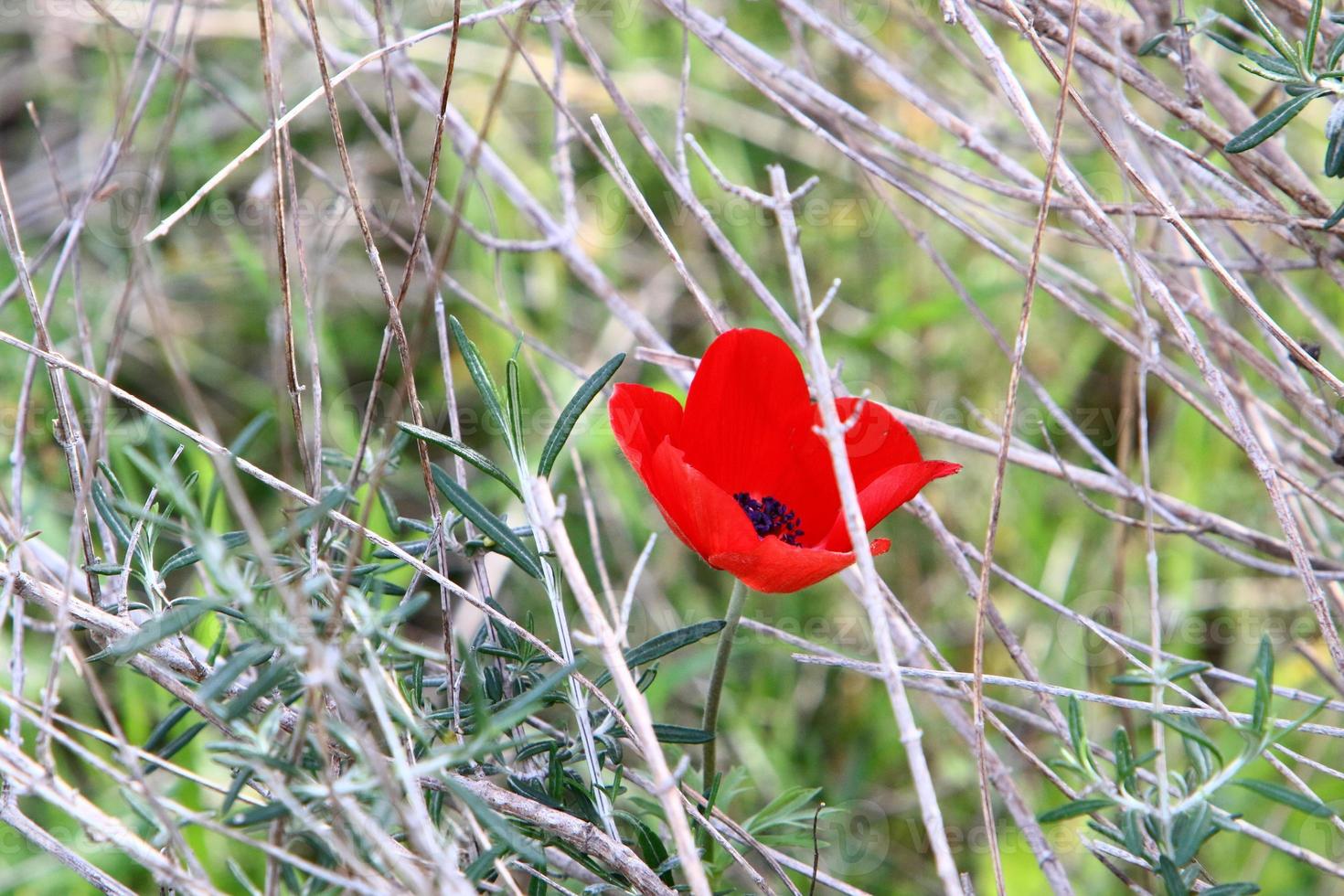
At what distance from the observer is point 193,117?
9.02 feet

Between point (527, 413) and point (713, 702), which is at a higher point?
point (713, 702)

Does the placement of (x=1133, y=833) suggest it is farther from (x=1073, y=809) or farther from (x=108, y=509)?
(x=108, y=509)

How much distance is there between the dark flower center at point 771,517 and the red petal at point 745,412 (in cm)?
1

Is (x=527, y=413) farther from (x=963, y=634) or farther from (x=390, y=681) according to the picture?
(x=390, y=681)

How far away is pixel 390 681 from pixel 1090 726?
4.83 feet

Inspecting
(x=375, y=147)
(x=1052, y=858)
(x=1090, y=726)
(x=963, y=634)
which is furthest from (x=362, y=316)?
(x=1052, y=858)

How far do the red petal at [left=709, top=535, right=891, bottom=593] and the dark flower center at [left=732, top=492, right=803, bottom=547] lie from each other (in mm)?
208

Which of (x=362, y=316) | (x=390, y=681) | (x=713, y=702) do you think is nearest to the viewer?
(x=390, y=681)

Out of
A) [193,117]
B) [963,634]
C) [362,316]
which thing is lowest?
[963,634]

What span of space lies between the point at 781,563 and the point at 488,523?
26 cm

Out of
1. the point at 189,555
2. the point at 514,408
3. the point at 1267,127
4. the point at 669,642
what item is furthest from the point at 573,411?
the point at 1267,127

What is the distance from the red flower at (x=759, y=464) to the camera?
0.99 metres

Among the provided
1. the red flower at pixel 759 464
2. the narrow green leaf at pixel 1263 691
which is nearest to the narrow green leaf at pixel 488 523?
the red flower at pixel 759 464

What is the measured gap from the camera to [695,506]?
1.00 m
